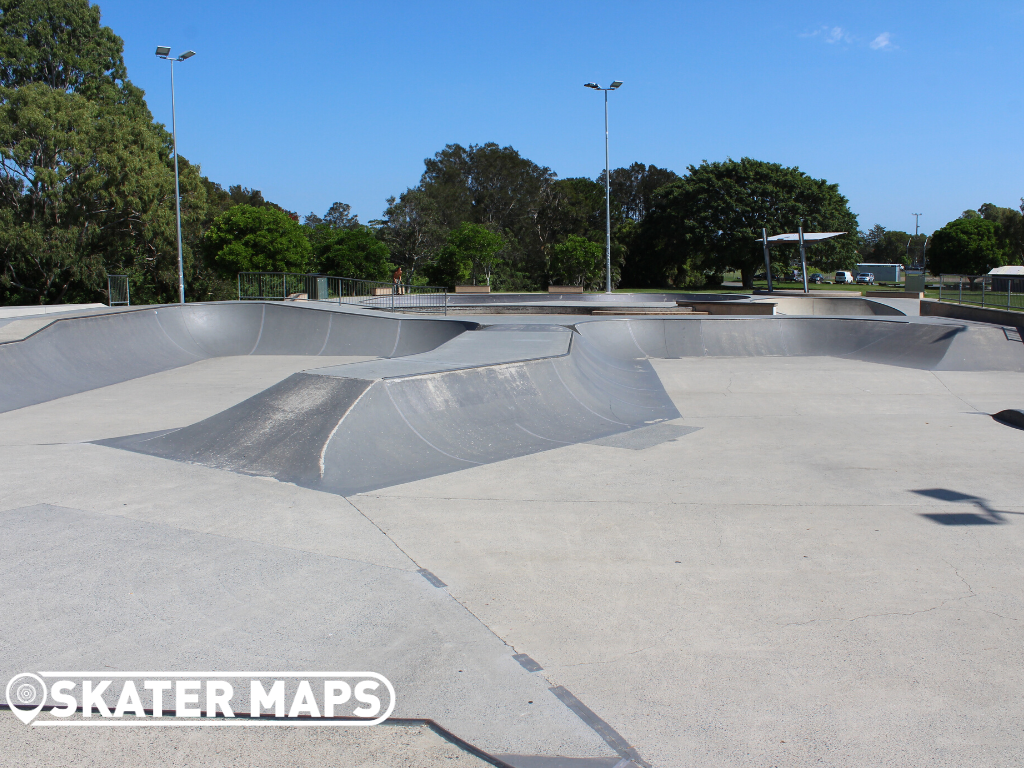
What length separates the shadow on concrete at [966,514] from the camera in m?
5.52

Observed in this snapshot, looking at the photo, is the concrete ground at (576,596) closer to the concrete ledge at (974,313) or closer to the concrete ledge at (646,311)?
the concrete ledge at (974,313)

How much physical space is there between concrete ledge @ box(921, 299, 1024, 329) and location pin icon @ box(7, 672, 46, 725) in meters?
17.5

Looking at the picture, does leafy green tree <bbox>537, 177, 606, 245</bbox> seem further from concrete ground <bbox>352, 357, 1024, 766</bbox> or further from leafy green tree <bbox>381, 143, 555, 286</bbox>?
concrete ground <bbox>352, 357, 1024, 766</bbox>

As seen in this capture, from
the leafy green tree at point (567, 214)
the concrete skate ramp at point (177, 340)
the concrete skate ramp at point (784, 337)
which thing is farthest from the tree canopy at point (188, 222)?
the concrete skate ramp at point (784, 337)

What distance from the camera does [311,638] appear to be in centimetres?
359

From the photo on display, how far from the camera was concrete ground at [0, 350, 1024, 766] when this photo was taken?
289 cm

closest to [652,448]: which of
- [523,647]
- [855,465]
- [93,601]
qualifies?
[855,465]

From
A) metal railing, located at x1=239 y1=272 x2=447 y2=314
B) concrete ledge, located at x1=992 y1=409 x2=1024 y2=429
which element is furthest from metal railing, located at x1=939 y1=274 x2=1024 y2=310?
metal railing, located at x1=239 y1=272 x2=447 y2=314

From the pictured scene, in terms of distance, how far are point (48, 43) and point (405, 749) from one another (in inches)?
1813

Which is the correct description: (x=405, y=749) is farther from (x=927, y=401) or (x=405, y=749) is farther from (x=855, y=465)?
(x=927, y=401)

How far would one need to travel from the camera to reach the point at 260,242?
38031mm

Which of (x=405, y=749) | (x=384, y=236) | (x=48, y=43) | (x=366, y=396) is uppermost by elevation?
(x=48, y=43)

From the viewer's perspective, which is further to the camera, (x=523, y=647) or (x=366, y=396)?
(x=366, y=396)

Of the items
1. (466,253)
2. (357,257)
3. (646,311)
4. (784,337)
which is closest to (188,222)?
(357,257)
